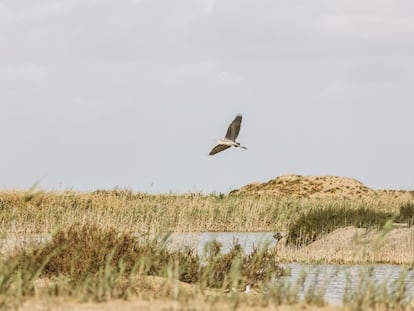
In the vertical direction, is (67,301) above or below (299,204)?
below

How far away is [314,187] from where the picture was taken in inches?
2734

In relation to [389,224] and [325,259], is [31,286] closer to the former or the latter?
[389,224]

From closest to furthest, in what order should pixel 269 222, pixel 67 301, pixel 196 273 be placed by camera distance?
pixel 67 301
pixel 196 273
pixel 269 222

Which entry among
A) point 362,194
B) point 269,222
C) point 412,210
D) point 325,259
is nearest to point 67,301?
point 325,259

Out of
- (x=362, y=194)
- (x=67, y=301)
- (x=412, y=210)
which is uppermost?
(x=362, y=194)

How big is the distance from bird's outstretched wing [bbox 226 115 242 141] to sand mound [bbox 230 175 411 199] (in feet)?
145

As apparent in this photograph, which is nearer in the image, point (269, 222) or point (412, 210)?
point (412, 210)

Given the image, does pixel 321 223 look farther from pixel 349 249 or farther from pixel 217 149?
pixel 217 149

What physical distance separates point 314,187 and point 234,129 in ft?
159

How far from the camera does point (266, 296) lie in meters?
10.2

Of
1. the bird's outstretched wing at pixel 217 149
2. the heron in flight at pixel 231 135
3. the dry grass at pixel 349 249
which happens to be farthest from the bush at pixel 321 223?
the heron in flight at pixel 231 135

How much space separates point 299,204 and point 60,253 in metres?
25.6

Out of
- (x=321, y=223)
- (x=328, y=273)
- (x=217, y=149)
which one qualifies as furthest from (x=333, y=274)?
(x=321, y=223)

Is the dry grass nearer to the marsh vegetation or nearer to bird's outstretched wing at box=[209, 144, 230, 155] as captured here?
the marsh vegetation
